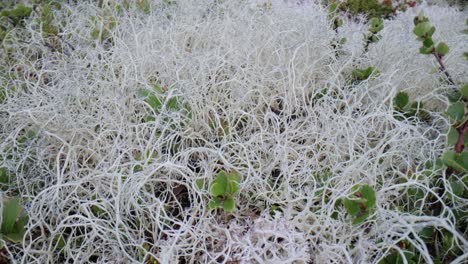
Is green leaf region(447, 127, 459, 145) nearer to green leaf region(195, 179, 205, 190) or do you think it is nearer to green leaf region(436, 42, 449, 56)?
green leaf region(436, 42, 449, 56)

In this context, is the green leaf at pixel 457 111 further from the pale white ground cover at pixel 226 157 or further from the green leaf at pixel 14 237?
the green leaf at pixel 14 237

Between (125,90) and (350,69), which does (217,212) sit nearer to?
(125,90)

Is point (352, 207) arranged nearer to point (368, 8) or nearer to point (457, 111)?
point (457, 111)

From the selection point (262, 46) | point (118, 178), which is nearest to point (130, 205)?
point (118, 178)

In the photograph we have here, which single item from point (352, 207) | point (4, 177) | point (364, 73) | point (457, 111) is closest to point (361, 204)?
point (352, 207)

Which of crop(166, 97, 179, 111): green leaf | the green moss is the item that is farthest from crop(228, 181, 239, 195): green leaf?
the green moss

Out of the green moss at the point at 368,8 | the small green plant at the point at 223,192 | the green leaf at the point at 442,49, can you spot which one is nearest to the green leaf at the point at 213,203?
the small green plant at the point at 223,192
